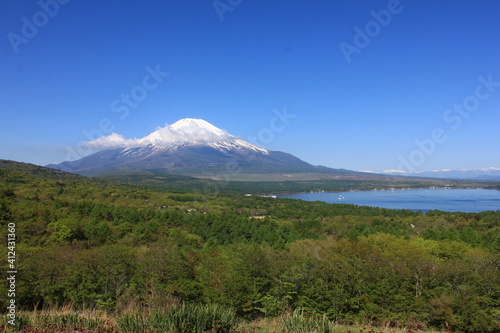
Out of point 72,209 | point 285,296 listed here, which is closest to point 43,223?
point 72,209

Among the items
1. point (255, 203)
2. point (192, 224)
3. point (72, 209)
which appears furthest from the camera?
point (255, 203)

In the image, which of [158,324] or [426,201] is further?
[426,201]

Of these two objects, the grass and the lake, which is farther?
the lake

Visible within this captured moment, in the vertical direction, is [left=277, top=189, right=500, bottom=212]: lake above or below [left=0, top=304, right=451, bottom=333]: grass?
below

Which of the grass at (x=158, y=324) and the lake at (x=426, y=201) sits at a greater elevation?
the grass at (x=158, y=324)

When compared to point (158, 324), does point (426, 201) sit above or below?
below

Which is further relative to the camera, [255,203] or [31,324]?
[255,203]

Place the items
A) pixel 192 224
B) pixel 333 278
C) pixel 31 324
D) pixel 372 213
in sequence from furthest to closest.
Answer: pixel 372 213 < pixel 192 224 < pixel 333 278 < pixel 31 324

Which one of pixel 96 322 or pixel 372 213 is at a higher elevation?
pixel 96 322

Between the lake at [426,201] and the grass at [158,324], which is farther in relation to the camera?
the lake at [426,201]

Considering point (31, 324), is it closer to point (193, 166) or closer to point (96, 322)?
point (96, 322)

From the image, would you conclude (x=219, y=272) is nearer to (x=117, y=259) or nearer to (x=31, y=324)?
(x=117, y=259)
